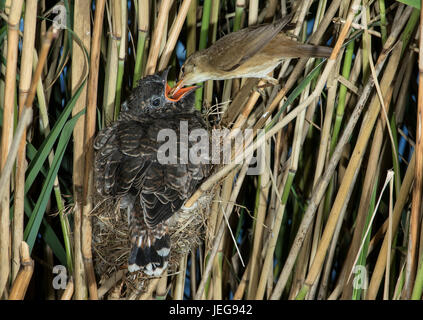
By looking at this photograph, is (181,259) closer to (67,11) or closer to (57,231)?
(57,231)

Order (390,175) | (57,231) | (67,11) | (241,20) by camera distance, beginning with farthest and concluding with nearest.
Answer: (57,231), (241,20), (67,11), (390,175)

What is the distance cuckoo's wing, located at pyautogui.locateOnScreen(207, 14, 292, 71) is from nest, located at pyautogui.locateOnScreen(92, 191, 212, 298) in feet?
1.14

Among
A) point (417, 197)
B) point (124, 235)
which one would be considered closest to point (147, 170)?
point (124, 235)

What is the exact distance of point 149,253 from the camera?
3.79ft

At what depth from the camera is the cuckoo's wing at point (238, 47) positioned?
114 centimetres

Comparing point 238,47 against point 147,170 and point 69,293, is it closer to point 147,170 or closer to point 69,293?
point 147,170

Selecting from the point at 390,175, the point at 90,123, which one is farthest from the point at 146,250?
the point at 390,175

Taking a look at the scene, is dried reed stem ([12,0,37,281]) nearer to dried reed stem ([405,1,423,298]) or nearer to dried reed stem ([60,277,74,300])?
dried reed stem ([60,277,74,300])

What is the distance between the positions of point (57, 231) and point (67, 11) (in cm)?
73

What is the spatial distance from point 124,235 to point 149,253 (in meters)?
0.16

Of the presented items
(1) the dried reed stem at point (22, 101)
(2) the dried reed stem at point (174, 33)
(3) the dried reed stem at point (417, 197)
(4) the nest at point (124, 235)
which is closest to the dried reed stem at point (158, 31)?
(2) the dried reed stem at point (174, 33)

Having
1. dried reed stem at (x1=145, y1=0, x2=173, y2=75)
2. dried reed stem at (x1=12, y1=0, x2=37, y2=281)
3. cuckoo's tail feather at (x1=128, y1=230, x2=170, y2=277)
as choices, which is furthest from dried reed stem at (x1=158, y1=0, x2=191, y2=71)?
cuckoo's tail feather at (x1=128, y1=230, x2=170, y2=277)

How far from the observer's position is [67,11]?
3.70 feet

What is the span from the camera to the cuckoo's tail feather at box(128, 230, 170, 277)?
1138mm
